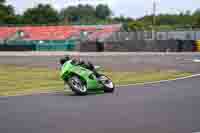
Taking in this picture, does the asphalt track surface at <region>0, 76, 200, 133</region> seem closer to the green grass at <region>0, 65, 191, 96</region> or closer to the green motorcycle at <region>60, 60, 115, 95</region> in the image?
the green motorcycle at <region>60, 60, 115, 95</region>

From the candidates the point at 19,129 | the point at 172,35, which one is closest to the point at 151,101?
the point at 19,129

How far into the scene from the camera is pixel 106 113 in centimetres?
942

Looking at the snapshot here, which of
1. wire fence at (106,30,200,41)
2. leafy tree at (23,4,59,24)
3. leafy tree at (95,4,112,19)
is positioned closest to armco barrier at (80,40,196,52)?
wire fence at (106,30,200,41)

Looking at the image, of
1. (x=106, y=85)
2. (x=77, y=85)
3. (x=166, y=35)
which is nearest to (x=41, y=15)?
(x=166, y=35)

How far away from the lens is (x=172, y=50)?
46938 mm

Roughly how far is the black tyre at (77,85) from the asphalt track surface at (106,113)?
0.48 m

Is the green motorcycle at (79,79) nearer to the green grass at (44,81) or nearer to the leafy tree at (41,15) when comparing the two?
the green grass at (44,81)

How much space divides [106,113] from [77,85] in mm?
4218

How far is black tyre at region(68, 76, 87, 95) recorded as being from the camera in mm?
13453

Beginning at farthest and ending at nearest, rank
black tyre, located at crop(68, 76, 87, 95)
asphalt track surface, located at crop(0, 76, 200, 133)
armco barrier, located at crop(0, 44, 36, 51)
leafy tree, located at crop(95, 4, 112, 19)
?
leafy tree, located at crop(95, 4, 112, 19) → armco barrier, located at crop(0, 44, 36, 51) → black tyre, located at crop(68, 76, 87, 95) → asphalt track surface, located at crop(0, 76, 200, 133)

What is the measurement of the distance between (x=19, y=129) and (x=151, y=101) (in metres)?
4.17

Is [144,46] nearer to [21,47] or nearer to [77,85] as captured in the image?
[21,47]

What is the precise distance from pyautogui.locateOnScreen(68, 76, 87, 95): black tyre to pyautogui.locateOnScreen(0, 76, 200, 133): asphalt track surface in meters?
0.48

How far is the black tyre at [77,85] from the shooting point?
44.1 ft
